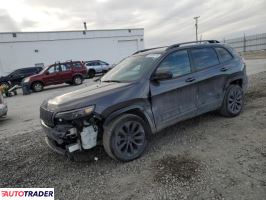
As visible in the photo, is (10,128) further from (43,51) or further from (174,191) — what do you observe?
(43,51)

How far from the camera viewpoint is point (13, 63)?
26.9m

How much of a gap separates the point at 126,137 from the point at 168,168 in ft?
2.65

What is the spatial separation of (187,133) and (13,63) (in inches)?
1054

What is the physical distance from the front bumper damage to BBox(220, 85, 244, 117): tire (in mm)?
3162

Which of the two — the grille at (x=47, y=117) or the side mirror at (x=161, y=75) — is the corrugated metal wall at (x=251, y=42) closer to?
the side mirror at (x=161, y=75)

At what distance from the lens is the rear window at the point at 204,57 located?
4887 mm

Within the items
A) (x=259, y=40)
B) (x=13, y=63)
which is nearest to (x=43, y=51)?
(x=13, y=63)

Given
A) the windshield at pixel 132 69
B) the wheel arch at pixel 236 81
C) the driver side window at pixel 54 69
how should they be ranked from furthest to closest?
the driver side window at pixel 54 69, the wheel arch at pixel 236 81, the windshield at pixel 132 69

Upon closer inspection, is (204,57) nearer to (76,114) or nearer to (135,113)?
(135,113)

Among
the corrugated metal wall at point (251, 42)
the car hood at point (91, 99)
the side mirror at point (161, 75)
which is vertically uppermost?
the corrugated metal wall at point (251, 42)

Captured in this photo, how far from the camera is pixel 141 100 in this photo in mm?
3973

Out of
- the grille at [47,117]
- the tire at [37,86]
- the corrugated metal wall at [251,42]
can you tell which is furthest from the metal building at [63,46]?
the grille at [47,117]

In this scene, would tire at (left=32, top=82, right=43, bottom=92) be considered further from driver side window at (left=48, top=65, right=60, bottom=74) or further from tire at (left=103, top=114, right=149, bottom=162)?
tire at (left=103, top=114, right=149, bottom=162)

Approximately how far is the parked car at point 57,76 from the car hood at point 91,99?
43.5 feet
